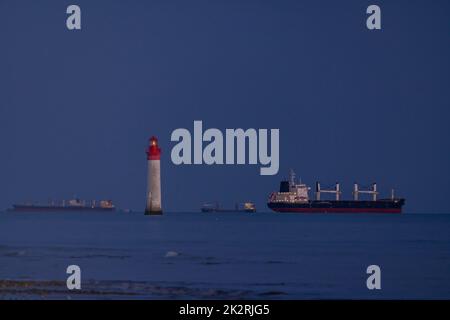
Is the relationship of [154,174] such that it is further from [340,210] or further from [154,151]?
[340,210]

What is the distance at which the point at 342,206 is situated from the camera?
5231 inches

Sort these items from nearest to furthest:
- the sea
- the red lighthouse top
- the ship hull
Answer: the sea, the red lighthouse top, the ship hull

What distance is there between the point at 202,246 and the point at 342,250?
26.5ft

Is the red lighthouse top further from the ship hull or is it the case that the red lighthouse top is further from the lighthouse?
the ship hull

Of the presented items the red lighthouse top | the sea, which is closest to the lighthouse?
the red lighthouse top

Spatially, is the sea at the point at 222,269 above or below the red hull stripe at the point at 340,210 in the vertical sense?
above

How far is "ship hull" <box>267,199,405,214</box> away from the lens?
130 m

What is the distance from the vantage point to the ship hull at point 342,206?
425ft

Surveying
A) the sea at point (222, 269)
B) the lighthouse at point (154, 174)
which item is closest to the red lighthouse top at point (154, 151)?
the lighthouse at point (154, 174)

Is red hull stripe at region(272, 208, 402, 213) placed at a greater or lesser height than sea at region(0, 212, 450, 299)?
lesser

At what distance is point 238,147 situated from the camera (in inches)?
1048

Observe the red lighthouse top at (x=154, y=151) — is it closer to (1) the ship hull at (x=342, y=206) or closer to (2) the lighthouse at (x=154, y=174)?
(2) the lighthouse at (x=154, y=174)

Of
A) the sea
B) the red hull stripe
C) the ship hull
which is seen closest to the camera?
the sea
